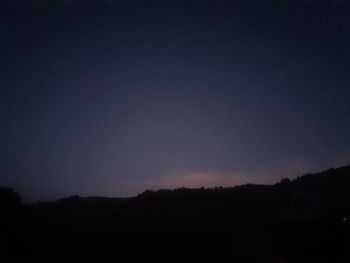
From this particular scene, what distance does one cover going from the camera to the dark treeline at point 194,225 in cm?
2202

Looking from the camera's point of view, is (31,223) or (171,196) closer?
(31,223)

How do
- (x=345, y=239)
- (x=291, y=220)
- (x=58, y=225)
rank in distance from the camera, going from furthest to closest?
(x=58, y=225)
(x=291, y=220)
(x=345, y=239)

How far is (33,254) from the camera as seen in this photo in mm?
26469

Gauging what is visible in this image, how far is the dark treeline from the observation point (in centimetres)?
2202

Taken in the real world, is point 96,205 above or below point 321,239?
above

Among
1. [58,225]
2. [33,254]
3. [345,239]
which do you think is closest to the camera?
[345,239]

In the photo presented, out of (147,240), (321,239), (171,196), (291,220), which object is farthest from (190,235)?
(321,239)

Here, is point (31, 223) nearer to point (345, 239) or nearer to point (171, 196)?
point (171, 196)

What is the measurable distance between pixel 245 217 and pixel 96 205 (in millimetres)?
14146

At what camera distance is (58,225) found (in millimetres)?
30875

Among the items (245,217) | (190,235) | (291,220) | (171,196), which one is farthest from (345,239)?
(171,196)

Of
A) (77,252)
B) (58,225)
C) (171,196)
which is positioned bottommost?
(77,252)

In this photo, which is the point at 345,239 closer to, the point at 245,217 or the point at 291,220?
the point at 291,220

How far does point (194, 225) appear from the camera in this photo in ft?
97.5
